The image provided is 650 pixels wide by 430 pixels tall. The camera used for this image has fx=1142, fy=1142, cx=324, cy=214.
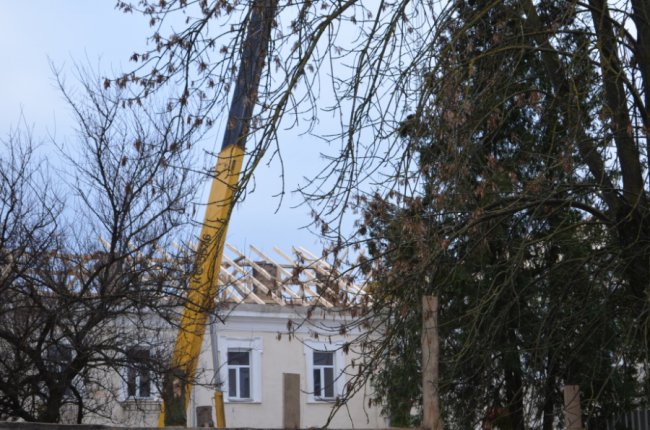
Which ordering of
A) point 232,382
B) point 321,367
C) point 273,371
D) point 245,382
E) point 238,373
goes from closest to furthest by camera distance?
point 232,382 → point 238,373 → point 245,382 → point 273,371 → point 321,367

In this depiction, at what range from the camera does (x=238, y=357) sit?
3294 centimetres

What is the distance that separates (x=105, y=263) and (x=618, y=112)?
30.7 feet

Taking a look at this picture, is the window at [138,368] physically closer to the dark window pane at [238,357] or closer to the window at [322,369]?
the dark window pane at [238,357]

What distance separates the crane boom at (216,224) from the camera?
398 inches

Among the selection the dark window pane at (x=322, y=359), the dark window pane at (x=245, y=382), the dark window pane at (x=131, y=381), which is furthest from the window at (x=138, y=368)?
the dark window pane at (x=322, y=359)

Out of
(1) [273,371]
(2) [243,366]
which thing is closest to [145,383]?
(2) [243,366]

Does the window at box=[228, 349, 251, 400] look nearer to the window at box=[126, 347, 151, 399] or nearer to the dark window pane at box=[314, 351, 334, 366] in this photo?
the dark window pane at box=[314, 351, 334, 366]

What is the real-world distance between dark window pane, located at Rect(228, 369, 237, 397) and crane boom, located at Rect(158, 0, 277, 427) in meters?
11.3

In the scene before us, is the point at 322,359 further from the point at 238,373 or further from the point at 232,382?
the point at 232,382

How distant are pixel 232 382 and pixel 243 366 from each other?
624 millimetres

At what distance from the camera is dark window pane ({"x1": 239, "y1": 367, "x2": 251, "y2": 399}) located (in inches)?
1291

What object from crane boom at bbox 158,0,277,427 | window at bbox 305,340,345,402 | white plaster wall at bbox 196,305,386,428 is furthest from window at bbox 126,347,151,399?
window at bbox 305,340,345,402

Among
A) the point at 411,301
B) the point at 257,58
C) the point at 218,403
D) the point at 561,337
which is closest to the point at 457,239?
the point at 411,301

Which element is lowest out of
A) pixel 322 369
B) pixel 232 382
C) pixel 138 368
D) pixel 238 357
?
pixel 138 368
